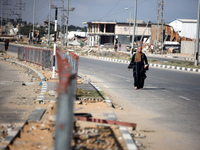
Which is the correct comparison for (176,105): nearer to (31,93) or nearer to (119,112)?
(119,112)

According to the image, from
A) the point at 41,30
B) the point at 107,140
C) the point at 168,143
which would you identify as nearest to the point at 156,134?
the point at 168,143

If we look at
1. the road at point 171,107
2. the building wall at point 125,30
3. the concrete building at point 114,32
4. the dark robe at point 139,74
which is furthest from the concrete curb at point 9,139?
the building wall at point 125,30

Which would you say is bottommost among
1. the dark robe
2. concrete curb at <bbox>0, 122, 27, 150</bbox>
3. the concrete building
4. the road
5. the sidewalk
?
the road

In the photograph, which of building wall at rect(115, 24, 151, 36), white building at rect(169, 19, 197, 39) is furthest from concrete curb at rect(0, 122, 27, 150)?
white building at rect(169, 19, 197, 39)

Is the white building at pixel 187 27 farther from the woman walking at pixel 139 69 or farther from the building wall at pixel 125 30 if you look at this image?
the woman walking at pixel 139 69

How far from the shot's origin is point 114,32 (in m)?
100

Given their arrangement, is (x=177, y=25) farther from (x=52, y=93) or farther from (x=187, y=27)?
(x=52, y=93)

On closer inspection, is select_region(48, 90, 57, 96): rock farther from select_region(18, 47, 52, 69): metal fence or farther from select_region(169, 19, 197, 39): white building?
select_region(169, 19, 197, 39): white building

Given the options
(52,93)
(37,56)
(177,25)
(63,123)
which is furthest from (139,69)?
(177,25)

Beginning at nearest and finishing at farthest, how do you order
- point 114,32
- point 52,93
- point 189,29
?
A: point 52,93 < point 189,29 < point 114,32

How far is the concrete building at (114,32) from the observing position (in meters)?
97.8

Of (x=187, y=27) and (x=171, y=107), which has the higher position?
(x=187, y=27)

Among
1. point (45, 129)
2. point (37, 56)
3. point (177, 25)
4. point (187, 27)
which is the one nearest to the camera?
point (45, 129)

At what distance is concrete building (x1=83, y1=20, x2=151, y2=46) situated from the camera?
97.8m
